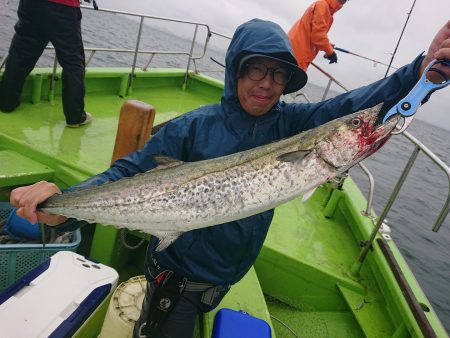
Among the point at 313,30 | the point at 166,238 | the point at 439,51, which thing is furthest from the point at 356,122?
the point at 313,30

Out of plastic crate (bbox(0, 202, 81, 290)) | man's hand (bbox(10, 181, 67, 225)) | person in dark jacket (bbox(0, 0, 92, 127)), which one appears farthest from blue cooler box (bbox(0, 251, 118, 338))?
person in dark jacket (bbox(0, 0, 92, 127))

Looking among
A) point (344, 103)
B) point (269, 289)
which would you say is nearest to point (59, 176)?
point (269, 289)

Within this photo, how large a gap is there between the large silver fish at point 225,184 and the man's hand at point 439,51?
28 centimetres

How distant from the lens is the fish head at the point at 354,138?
1.75 m

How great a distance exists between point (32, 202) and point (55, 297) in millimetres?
672

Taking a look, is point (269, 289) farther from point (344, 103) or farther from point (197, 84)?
point (197, 84)

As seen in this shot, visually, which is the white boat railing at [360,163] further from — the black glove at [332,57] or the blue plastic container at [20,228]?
the blue plastic container at [20,228]

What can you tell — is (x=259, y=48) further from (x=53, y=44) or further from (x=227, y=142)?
(x=53, y=44)

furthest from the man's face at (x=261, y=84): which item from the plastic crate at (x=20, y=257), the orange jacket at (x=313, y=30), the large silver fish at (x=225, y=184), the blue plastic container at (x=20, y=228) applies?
the orange jacket at (x=313, y=30)

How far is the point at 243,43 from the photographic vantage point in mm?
2123

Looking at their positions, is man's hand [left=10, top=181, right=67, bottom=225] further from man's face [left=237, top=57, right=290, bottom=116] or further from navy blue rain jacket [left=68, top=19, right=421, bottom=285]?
man's face [left=237, top=57, right=290, bottom=116]

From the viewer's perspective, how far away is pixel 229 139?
2066mm

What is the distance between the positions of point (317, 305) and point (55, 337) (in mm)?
2501

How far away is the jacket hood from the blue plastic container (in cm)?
206
